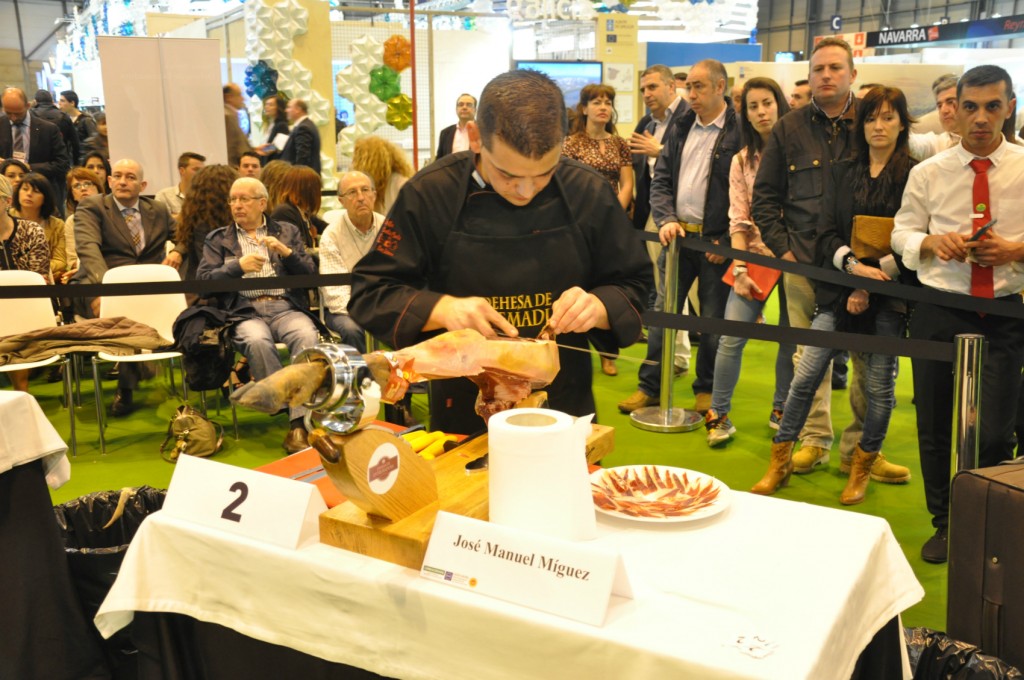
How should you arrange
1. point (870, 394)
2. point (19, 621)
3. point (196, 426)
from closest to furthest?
point (19, 621) → point (870, 394) → point (196, 426)

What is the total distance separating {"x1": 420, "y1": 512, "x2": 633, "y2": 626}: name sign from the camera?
1131mm

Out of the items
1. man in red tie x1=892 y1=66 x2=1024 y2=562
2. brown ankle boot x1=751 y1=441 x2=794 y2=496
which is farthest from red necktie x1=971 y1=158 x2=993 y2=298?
brown ankle boot x1=751 y1=441 x2=794 y2=496

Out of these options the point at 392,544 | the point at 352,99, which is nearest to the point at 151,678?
the point at 392,544

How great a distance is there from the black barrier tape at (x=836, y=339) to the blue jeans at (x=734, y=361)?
155cm

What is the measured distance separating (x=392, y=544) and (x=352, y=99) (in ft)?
26.5

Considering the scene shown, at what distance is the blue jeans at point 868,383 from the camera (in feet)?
12.0

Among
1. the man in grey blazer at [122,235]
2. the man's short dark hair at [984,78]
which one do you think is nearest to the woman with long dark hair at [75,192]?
the man in grey blazer at [122,235]

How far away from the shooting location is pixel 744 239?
440cm

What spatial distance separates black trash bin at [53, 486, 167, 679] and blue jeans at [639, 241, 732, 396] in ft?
8.66

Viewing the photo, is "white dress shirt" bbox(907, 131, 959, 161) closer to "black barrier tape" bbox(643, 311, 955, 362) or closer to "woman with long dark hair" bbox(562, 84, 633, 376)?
"black barrier tape" bbox(643, 311, 955, 362)

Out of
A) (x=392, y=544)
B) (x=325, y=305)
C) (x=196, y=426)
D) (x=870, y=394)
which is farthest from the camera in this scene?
(x=325, y=305)

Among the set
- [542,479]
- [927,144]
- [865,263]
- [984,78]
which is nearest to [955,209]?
[984,78]

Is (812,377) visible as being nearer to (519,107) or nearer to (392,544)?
(519,107)

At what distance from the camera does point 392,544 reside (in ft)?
4.21
